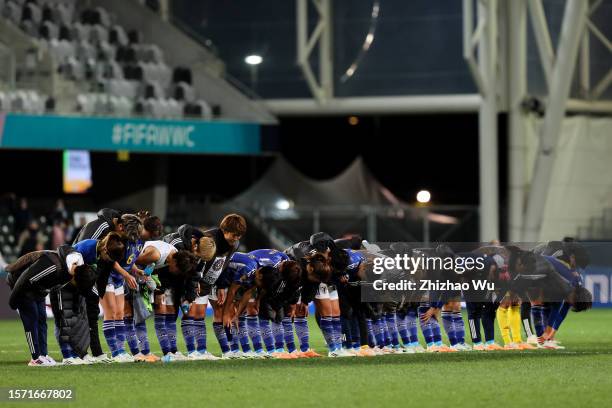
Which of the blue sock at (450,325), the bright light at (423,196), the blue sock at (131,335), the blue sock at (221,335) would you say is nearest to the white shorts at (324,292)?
the blue sock at (221,335)

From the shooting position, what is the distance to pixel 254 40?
123ft

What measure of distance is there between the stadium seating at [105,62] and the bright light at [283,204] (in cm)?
293

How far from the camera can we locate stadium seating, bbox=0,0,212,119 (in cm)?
3372

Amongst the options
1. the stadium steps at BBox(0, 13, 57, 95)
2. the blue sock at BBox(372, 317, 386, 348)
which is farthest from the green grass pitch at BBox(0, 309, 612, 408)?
the stadium steps at BBox(0, 13, 57, 95)

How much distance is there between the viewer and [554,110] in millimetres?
33031

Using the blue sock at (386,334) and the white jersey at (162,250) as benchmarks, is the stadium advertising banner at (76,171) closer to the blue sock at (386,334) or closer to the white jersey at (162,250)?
the blue sock at (386,334)

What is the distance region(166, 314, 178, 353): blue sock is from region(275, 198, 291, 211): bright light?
1939cm

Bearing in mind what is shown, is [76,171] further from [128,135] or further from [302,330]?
[302,330]

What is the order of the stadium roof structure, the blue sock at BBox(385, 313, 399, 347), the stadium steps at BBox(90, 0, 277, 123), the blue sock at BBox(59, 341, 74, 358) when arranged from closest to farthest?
the blue sock at BBox(59, 341, 74, 358) < the blue sock at BBox(385, 313, 399, 347) < the stadium roof structure < the stadium steps at BBox(90, 0, 277, 123)

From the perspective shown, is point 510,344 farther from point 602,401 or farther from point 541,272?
point 602,401

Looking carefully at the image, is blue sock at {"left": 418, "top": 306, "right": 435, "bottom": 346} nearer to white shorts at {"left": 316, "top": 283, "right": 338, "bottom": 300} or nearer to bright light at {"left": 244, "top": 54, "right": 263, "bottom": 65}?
white shorts at {"left": 316, "top": 283, "right": 338, "bottom": 300}

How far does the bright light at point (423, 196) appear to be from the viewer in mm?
36938

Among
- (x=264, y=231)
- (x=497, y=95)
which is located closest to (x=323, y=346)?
(x=264, y=231)

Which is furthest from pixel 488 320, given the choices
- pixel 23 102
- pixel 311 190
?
pixel 311 190
